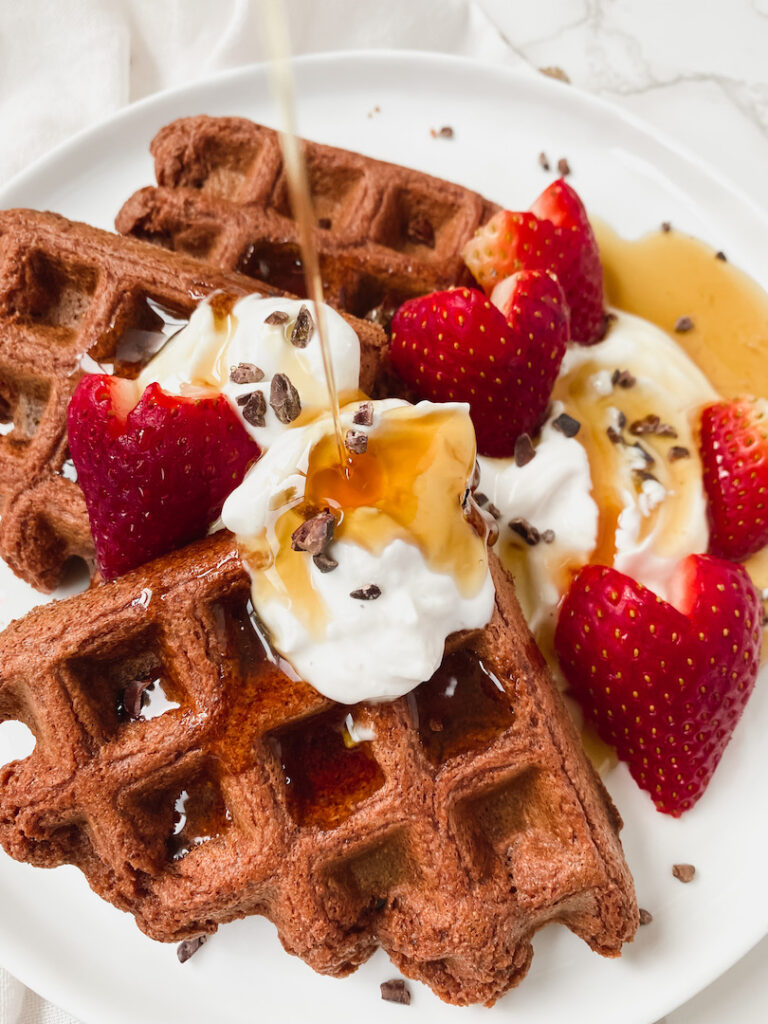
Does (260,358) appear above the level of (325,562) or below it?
above

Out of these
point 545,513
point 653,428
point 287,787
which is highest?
point 653,428

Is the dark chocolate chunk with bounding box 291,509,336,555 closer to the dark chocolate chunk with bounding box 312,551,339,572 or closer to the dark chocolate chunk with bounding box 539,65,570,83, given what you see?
the dark chocolate chunk with bounding box 312,551,339,572

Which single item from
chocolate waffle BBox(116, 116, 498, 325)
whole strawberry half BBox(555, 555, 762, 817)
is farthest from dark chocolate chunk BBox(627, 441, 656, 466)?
A: chocolate waffle BBox(116, 116, 498, 325)

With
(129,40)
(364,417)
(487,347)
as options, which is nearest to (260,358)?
(364,417)

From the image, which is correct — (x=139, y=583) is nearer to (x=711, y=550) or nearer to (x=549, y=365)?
(x=549, y=365)

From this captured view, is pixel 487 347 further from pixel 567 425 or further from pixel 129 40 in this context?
pixel 129 40

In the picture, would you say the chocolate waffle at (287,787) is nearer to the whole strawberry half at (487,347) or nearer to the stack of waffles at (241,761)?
the stack of waffles at (241,761)

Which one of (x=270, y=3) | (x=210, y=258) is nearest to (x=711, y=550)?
(x=210, y=258)
